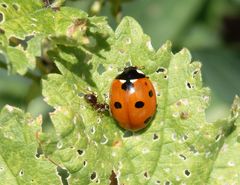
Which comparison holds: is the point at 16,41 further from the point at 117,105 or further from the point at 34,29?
the point at 117,105

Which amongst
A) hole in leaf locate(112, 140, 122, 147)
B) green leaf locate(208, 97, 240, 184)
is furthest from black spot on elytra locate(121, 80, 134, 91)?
green leaf locate(208, 97, 240, 184)

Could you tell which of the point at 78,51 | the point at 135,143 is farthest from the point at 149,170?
the point at 78,51

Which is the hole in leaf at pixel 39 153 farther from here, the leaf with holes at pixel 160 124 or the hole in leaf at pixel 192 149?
the hole in leaf at pixel 192 149

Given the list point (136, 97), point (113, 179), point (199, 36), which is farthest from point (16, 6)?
point (199, 36)

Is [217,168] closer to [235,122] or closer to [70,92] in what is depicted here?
[235,122]

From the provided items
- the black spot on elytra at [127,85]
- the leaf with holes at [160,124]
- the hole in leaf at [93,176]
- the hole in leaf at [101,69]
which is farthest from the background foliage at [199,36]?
the hole in leaf at [93,176]

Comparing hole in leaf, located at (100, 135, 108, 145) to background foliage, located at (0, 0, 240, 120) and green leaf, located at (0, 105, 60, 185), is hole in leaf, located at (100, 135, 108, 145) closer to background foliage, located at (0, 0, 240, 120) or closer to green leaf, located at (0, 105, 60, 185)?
green leaf, located at (0, 105, 60, 185)
